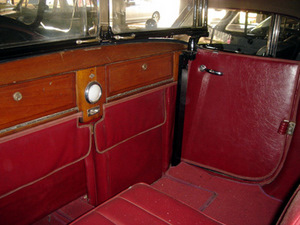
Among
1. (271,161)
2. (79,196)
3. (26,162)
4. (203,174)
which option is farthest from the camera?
(203,174)

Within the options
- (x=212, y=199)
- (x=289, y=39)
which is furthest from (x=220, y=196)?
(x=289, y=39)

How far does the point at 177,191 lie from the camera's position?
1912 millimetres

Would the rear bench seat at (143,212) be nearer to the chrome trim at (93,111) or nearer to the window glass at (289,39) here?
the chrome trim at (93,111)

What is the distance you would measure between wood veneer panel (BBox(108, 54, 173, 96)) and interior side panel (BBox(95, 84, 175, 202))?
0.06m

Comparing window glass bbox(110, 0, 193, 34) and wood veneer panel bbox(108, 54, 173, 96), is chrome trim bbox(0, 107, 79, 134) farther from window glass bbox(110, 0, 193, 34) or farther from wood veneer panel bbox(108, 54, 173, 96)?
window glass bbox(110, 0, 193, 34)

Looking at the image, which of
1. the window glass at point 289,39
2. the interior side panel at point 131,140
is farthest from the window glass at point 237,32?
the interior side panel at point 131,140

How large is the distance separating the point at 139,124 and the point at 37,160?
0.58 meters

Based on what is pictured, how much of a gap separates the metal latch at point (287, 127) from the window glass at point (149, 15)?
77 centimetres

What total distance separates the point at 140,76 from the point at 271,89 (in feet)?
2.41

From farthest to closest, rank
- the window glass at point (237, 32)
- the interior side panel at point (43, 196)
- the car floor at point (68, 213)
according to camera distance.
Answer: the window glass at point (237, 32) < the car floor at point (68, 213) < the interior side panel at point (43, 196)

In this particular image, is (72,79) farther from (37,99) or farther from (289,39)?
(289,39)

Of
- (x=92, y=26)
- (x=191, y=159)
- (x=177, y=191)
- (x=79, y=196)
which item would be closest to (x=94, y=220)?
(x=79, y=196)

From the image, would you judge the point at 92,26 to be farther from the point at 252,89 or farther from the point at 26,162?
the point at 252,89

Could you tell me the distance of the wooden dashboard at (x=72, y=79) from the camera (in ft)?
3.27
